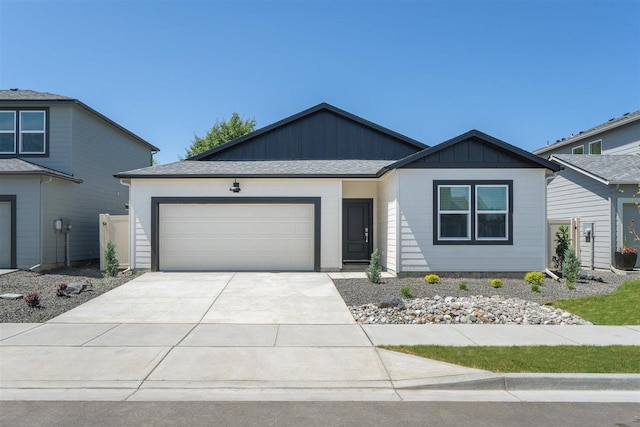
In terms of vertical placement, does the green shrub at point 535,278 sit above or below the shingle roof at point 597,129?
below

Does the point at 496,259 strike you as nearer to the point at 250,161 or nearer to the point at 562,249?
the point at 562,249

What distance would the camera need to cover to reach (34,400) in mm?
4797

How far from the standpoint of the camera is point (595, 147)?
75.4 ft

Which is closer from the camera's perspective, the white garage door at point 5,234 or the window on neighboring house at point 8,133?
the white garage door at point 5,234

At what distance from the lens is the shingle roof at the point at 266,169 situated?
1400cm

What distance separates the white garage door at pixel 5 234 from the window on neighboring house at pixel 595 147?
85.5ft

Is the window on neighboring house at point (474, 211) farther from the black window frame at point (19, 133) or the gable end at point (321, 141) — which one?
the black window frame at point (19, 133)

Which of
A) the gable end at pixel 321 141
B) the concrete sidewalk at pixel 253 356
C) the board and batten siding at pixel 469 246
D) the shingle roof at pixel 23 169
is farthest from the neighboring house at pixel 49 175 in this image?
the board and batten siding at pixel 469 246

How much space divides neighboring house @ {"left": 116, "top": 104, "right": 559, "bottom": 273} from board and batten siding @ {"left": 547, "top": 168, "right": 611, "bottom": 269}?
4.61 metres

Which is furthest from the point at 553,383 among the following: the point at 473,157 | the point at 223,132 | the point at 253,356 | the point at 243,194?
the point at 223,132

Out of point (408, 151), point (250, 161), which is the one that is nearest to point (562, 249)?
point (408, 151)

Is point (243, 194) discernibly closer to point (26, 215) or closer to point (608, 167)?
point (26, 215)

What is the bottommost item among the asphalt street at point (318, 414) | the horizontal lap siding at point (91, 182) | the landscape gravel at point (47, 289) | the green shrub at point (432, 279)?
the asphalt street at point (318, 414)

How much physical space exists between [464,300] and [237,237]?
748cm
